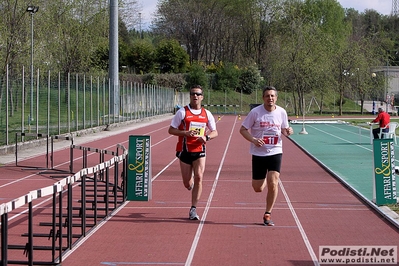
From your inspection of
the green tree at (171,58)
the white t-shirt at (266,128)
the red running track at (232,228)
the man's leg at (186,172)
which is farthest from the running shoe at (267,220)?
the green tree at (171,58)

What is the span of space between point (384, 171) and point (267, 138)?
3082 millimetres

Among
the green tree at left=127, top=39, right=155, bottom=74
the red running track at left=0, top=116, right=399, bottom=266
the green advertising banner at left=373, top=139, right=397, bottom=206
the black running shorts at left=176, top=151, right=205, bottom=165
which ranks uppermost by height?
the green tree at left=127, top=39, right=155, bottom=74

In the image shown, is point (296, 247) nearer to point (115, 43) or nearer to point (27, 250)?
point (27, 250)

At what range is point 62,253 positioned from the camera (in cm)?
841

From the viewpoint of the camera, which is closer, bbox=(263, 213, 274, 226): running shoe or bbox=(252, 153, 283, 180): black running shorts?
bbox=(252, 153, 283, 180): black running shorts

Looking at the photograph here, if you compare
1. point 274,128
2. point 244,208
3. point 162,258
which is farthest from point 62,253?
point 244,208

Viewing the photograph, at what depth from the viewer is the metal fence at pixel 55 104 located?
80.5ft

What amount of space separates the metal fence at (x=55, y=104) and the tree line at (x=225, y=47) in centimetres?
421

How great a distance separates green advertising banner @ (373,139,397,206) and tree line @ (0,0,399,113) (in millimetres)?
27083

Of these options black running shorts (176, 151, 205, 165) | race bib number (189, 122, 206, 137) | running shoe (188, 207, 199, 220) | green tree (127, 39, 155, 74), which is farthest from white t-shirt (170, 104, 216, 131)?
green tree (127, 39, 155, 74)

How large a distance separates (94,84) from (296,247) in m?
30.1

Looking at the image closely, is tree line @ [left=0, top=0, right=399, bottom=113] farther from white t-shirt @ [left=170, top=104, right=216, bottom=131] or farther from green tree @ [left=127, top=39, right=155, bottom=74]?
white t-shirt @ [left=170, top=104, right=216, bottom=131]

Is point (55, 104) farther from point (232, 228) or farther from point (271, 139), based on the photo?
point (271, 139)

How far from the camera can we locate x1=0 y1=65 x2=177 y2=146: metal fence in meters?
24.5
